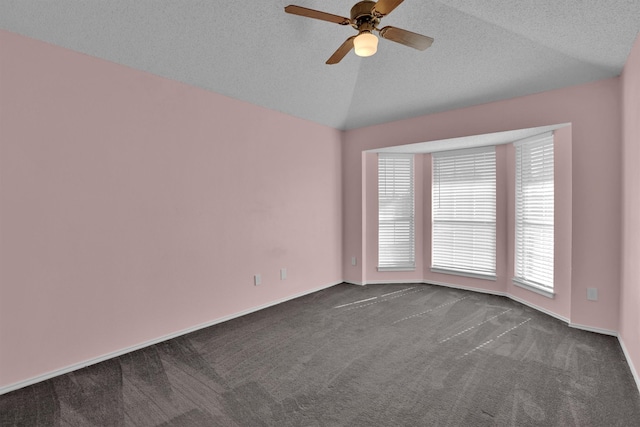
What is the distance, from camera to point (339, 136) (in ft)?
17.0

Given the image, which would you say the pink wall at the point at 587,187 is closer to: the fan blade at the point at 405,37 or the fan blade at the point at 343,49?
the fan blade at the point at 405,37

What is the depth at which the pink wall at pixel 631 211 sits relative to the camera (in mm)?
2375

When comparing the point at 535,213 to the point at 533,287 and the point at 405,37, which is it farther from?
the point at 405,37

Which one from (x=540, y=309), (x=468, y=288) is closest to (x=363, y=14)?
(x=540, y=309)

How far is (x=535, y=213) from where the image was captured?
12.7 feet

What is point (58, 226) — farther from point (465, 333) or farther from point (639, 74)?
point (639, 74)

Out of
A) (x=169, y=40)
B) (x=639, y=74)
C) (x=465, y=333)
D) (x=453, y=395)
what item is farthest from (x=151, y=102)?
(x=639, y=74)

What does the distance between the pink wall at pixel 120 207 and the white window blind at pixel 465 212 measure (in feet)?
8.13

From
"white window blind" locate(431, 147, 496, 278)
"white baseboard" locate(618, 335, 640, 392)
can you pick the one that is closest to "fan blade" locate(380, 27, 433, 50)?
"white window blind" locate(431, 147, 496, 278)

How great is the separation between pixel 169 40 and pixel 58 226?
1795mm

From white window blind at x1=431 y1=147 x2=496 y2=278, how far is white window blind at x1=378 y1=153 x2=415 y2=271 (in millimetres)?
374

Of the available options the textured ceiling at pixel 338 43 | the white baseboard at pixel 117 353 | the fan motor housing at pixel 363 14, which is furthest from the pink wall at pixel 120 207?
the fan motor housing at pixel 363 14

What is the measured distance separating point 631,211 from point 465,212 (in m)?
2.22

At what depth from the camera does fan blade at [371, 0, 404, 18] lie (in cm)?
194
